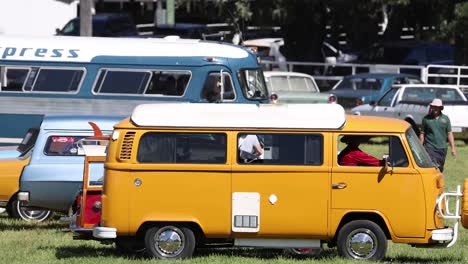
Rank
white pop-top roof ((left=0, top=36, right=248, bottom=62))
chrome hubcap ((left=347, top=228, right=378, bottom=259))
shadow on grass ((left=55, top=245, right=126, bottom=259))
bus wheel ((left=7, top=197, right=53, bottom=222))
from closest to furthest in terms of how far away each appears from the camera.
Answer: chrome hubcap ((left=347, top=228, right=378, bottom=259)) < shadow on grass ((left=55, top=245, right=126, bottom=259)) < bus wheel ((left=7, top=197, right=53, bottom=222)) < white pop-top roof ((left=0, top=36, right=248, bottom=62))

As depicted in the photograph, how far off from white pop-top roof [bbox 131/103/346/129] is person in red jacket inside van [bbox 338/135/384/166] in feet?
0.84

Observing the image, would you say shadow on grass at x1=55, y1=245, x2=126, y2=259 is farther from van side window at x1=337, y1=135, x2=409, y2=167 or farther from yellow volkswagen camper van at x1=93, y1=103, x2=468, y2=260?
van side window at x1=337, y1=135, x2=409, y2=167

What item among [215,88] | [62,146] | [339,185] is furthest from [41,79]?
[339,185]

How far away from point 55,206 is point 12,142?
6.79 m

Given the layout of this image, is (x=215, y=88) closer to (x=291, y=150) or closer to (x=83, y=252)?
(x=83, y=252)

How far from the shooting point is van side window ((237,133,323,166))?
40.0 ft

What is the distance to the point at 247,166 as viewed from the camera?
12156 mm

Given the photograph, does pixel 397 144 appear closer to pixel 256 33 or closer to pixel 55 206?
pixel 55 206

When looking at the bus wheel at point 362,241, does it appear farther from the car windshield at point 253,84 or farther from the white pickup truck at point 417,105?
the white pickup truck at point 417,105

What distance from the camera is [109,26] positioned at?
138 ft

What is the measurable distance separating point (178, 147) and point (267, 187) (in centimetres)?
107

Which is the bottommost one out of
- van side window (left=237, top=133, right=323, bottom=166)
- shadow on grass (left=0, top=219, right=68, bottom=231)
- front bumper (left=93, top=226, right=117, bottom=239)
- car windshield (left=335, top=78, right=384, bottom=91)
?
shadow on grass (left=0, top=219, right=68, bottom=231)

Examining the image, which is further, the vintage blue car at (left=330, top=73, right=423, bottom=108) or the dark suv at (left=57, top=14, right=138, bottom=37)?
the dark suv at (left=57, top=14, right=138, bottom=37)

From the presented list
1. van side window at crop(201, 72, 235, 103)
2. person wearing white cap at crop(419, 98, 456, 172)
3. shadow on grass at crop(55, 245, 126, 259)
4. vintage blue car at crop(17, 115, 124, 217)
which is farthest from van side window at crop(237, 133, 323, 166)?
van side window at crop(201, 72, 235, 103)
